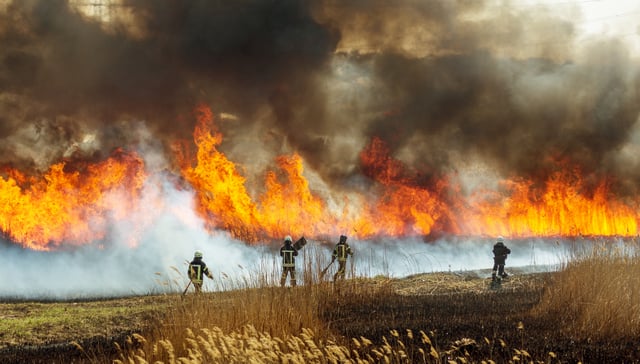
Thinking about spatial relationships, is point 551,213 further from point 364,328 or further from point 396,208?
point 364,328

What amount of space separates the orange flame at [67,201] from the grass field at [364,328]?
20.0 m

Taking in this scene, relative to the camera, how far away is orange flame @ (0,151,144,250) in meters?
37.8

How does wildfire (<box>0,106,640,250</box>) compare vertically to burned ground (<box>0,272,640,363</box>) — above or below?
above

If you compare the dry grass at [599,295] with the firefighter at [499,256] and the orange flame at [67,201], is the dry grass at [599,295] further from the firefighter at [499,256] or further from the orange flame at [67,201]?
the orange flame at [67,201]

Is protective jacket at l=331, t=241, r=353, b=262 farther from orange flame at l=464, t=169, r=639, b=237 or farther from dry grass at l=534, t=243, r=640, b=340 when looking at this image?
orange flame at l=464, t=169, r=639, b=237

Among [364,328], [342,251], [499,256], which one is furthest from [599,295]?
[499,256]

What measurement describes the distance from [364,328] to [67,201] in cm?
3040

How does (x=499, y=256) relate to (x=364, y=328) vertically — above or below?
above

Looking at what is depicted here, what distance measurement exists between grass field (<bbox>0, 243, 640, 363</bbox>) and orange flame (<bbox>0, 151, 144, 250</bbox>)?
2003cm

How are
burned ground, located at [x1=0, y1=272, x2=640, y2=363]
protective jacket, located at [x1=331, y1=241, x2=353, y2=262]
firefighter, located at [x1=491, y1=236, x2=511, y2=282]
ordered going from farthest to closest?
firefighter, located at [x1=491, y1=236, x2=511, y2=282]
protective jacket, located at [x1=331, y1=241, x2=353, y2=262]
burned ground, located at [x1=0, y1=272, x2=640, y2=363]

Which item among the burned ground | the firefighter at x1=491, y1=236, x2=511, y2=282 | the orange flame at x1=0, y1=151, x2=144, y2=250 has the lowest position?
the burned ground

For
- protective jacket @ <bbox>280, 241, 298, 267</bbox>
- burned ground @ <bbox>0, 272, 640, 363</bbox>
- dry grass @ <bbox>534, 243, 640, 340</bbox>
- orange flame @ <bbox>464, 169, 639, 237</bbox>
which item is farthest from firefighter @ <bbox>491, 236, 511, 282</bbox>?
orange flame @ <bbox>464, 169, 639, 237</bbox>

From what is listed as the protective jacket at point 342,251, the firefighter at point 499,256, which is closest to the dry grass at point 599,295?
the firefighter at point 499,256

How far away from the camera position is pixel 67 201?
38438 mm
